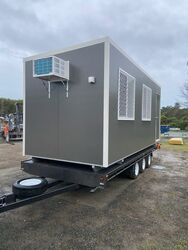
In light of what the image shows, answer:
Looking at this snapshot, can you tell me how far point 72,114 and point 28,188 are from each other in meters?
1.56

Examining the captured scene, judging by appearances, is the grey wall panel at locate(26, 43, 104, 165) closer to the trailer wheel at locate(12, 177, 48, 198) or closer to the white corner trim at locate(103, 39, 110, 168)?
the white corner trim at locate(103, 39, 110, 168)

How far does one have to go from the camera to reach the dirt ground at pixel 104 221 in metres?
2.76

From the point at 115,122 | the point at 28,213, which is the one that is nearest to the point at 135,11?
the point at 115,122

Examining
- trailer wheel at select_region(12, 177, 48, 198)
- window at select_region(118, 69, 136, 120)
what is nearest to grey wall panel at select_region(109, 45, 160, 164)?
window at select_region(118, 69, 136, 120)

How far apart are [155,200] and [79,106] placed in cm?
254

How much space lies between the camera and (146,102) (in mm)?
6594

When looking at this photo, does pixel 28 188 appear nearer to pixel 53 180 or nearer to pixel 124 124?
pixel 53 180

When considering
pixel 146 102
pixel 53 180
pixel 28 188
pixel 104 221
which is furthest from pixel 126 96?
pixel 28 188

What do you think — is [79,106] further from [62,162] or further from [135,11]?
[135,11]

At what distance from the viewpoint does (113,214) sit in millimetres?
3645

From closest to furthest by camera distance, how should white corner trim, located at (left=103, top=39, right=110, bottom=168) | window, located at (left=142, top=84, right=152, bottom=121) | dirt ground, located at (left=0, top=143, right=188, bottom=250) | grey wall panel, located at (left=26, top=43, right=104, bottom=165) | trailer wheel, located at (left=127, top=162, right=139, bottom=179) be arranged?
1. dirt ground, located at (left=0, top=143, right=188, bottom=250)
2. white corner trim, located at (left=103, top=39, right=110, bottom=168)
3. grey wall panel, located at (left=26, top=43, right=104, bottom=165)
4. trailer wheel, located at (left=127, top=162, right=139, bottom=179)
5. window, located at (left=142, top=84, right=152, bottom=121)

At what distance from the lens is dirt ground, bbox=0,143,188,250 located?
9.07 feet

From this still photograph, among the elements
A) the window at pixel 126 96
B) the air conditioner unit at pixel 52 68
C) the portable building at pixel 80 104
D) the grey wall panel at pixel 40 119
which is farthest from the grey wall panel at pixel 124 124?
the grey wall panel at pixel 40 119

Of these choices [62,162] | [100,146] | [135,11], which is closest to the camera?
[100,146]
